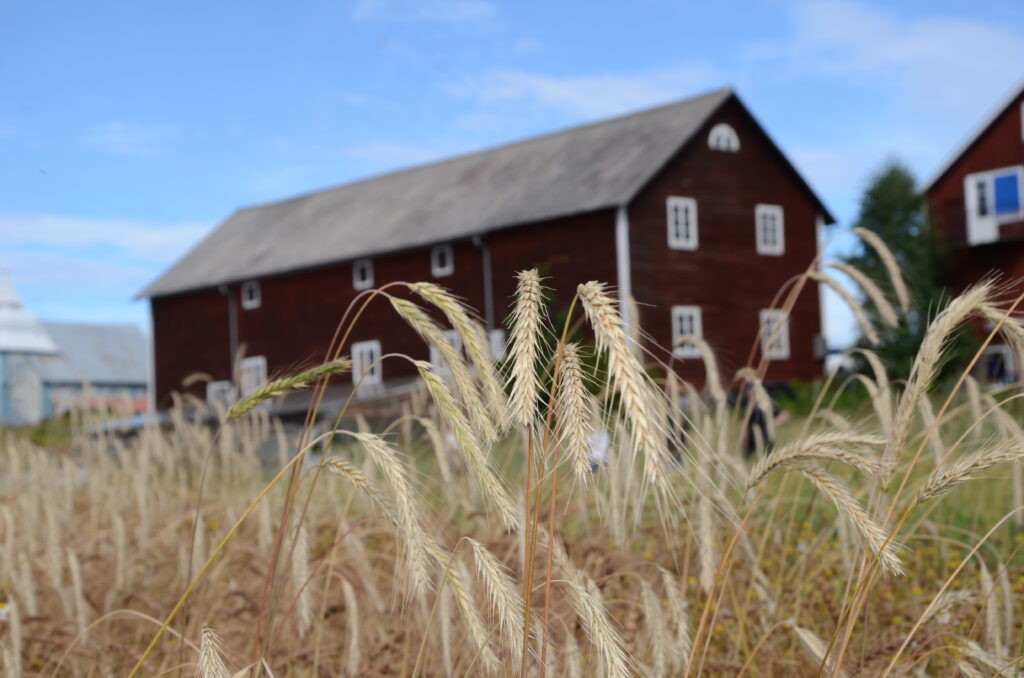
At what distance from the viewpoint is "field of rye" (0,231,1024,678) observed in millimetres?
2311

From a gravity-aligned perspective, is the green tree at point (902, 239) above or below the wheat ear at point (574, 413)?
above

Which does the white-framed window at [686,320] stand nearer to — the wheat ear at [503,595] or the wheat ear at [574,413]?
the wheat ear at [503,595]

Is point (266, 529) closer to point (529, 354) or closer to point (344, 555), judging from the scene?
point (344, 555)

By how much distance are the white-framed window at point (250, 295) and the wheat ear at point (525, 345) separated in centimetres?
3408

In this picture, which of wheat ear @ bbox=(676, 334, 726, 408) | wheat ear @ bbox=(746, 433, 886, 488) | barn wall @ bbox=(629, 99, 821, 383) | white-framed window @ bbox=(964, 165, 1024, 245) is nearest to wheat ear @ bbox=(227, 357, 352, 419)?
wheat ear @ bbox=(746, 433, 886, 488)

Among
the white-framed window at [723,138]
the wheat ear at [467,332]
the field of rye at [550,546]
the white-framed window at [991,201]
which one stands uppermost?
the white-framed window at [723,138]

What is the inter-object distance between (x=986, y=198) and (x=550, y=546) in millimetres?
35345

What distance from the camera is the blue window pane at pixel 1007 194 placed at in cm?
3400

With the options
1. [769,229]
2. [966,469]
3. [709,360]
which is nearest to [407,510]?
[966,469]

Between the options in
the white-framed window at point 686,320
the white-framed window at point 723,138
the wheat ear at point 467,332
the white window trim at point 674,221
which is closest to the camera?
the wheat ear at point 467,332

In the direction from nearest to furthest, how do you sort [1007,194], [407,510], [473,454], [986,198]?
[473,454], [407,510], [1007,194], [986,198]

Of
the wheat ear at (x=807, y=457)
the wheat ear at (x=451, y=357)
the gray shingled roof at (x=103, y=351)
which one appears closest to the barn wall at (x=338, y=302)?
the wheat ear at (x=807, y=457)

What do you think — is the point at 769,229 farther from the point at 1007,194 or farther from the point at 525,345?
the point at 525,345

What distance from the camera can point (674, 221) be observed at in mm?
28109
